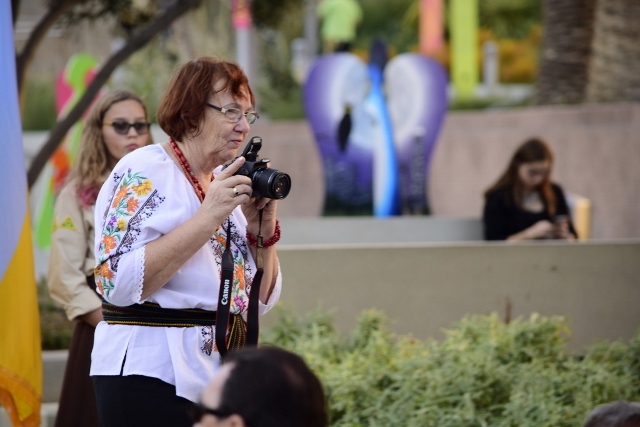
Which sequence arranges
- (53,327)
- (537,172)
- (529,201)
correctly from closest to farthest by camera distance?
1. (537,172)
2. (529,201)
3. (53,327)

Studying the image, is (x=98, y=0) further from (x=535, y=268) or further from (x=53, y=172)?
(x=535, y=268)

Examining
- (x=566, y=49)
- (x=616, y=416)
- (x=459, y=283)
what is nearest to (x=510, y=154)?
(x=566, y=49)

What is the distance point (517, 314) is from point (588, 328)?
53 centimetres

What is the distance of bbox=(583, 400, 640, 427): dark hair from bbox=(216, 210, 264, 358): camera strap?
101 centimetres

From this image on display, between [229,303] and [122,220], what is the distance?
1.21 ft

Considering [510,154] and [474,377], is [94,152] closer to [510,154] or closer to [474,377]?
[474,377]

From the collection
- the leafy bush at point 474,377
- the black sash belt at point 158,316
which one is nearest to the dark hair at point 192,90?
the black sash belt at point 158,316

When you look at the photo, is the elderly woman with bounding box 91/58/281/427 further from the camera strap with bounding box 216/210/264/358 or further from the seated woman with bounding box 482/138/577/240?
the seated woman with bounding box 482/138/577/240

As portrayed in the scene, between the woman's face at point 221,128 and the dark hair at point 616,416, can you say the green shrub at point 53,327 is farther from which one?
the dark hair at point 616,416

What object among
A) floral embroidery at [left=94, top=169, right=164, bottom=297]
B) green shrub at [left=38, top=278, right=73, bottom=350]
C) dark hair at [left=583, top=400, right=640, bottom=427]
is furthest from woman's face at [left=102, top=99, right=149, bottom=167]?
green shrub at [left=38, top=278, right=73, bottom=350]

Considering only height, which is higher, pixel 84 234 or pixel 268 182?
pixel 268 182

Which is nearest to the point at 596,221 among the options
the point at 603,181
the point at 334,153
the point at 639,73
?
the point at 603,181

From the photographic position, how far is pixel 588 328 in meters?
6.66

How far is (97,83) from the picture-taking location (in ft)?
24.0
